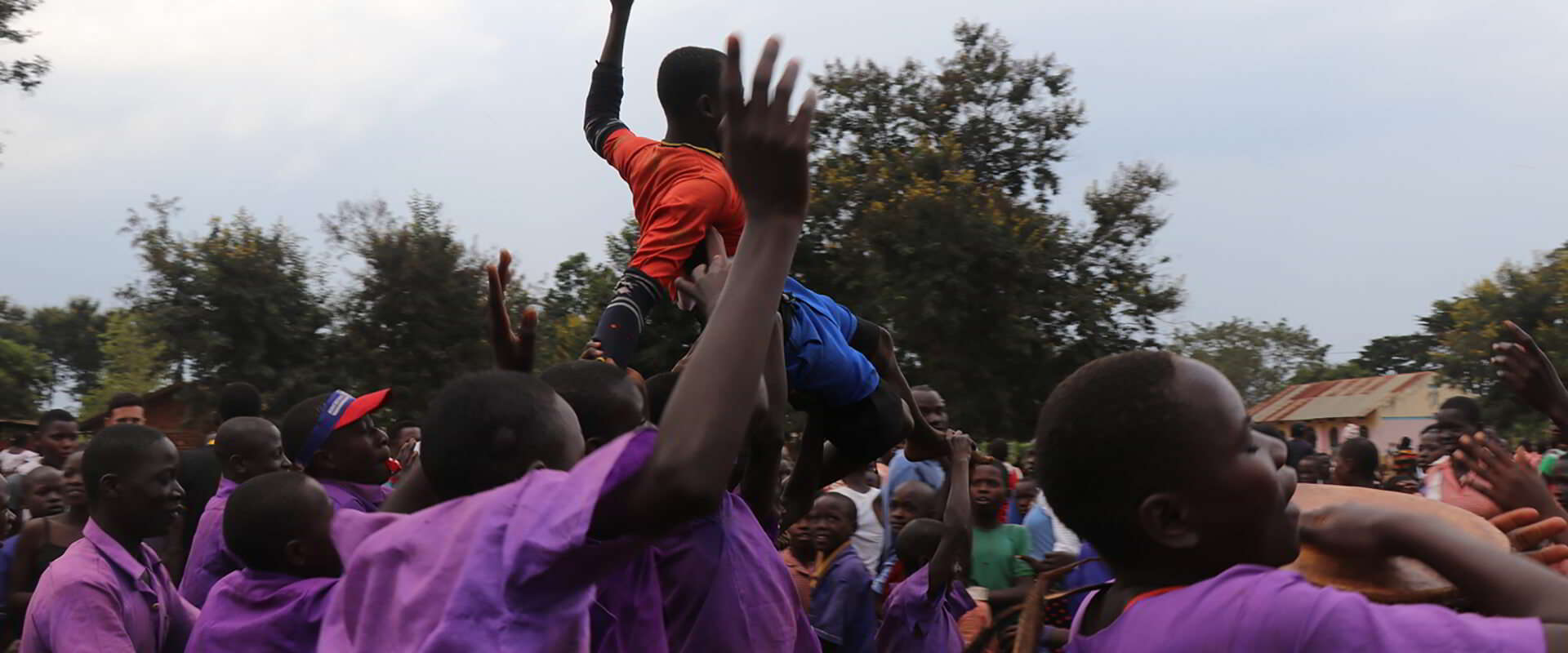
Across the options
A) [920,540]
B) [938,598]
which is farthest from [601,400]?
[920,540]

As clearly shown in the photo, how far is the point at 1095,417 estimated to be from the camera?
1.83 metres

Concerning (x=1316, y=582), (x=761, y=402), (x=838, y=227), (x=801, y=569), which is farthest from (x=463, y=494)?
(x=838, y=227)

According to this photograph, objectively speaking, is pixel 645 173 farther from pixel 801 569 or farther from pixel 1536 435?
pixel 1536 435

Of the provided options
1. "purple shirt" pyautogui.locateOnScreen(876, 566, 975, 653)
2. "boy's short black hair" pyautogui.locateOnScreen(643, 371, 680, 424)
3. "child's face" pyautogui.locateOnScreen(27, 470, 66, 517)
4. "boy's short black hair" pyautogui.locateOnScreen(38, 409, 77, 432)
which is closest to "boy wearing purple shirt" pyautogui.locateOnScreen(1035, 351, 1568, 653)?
"boy's short black hair" pyautogui.locateOnScreen(643, 371, 680, 424)

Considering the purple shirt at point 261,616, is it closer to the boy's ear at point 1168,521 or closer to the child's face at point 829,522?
the boy's ear at point 1168,521

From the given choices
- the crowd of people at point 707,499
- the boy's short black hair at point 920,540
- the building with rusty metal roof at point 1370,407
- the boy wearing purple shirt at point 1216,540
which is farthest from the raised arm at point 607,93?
the building with rusty metal roof at point 1370,407

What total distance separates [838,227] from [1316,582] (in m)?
25.0

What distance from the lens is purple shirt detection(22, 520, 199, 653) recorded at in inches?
145

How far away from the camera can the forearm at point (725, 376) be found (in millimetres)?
1786

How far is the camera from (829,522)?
21.1 feet

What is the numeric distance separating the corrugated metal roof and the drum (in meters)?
59.2

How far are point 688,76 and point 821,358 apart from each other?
83cm

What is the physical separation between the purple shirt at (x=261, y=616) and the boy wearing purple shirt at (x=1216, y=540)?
6.76 ft

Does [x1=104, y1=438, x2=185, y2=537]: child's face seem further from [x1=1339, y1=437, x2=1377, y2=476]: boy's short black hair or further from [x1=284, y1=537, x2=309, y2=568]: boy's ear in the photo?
[x1=1339, y1=437, x2=1377, y2=476]: boy's short black hair
